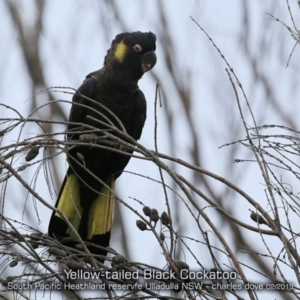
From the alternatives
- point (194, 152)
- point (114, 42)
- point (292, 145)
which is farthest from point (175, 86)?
point (292, 145)

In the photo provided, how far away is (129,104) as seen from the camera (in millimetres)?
4121

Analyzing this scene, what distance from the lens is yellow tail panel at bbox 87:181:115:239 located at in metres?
3.96

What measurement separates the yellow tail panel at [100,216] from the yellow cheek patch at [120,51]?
903 mm

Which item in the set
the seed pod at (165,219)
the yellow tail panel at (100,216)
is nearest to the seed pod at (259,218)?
the seed pod at (165,219)

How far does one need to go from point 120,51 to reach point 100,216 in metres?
1.15

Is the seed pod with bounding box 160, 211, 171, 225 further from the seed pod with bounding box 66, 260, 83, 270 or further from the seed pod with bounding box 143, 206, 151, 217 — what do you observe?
the seed pod with bounding box 66, 260, 83, 270

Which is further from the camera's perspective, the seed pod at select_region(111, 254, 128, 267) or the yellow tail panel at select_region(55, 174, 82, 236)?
the yellow tail panel at select_region(55, 174, 82, 236)

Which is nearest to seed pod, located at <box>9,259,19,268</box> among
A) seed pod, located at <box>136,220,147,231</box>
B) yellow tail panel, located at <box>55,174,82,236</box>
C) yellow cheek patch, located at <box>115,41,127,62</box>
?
seed pod, located at <box>136,220,147,231</box>

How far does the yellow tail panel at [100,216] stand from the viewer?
3.96 m

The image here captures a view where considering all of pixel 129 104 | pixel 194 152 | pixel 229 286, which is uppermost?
pixel 194 152

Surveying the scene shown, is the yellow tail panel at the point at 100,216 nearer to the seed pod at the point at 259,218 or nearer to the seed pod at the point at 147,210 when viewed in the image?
the seed pod at the point at 147,210

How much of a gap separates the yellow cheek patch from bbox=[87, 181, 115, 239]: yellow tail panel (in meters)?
0.90

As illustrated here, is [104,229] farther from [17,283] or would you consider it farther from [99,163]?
[17,283]

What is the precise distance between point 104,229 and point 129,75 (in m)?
1.05
